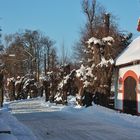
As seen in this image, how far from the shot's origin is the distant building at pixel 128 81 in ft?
88.6

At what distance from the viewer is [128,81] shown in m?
29.4

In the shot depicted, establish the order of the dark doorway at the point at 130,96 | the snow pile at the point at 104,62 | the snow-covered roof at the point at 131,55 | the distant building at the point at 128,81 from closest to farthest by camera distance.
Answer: the snow-covered roof at the point at 131,55, the distant building at the point at 128,81, the dark doorway at the point at 130,96, the snow pile at the point at 104,62

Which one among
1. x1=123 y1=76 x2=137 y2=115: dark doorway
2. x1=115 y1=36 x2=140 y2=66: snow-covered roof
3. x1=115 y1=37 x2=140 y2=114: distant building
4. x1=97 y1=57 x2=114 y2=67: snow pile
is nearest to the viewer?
x1=115 y1=36 x2=140 y2=66: snow-covered roof

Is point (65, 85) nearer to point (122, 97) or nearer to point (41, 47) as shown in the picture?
point (122, 97)

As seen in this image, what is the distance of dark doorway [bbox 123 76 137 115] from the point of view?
2883 cm

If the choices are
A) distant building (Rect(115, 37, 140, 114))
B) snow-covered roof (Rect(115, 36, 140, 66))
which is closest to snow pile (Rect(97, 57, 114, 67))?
distant building (Rect(115, 37, 140, 114))

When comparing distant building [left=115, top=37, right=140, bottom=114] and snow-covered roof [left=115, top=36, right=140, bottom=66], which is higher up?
snow-covered roof [left=115, top=36, right=140, bottom=66]

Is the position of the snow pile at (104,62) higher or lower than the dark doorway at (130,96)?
higher

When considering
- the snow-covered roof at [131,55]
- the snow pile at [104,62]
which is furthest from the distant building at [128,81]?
the snow pile at [104,62]

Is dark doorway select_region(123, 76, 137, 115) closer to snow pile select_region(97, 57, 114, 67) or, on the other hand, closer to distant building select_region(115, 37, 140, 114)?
distant building select_region(115, 37, 140, 114)

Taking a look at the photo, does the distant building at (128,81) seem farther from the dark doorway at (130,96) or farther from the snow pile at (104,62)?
the snow pile at (104,62)

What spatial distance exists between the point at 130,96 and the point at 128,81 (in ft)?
3.26

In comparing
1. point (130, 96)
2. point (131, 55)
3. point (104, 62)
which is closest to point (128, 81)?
point (130, 96)

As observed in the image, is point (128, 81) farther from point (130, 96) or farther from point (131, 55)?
point (131, 55)
